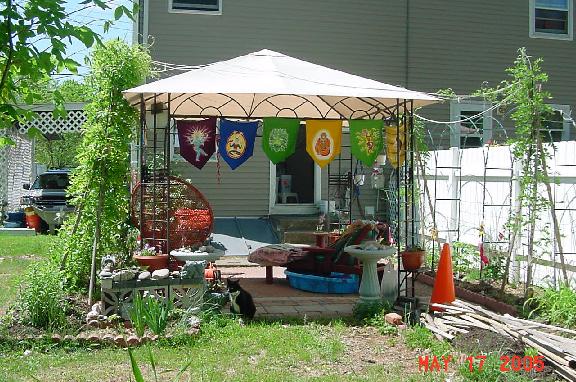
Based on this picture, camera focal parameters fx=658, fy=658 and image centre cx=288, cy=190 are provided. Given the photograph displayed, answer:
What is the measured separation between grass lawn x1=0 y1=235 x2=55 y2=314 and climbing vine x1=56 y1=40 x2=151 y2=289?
2.82 ft

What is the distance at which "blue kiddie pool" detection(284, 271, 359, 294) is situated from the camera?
354 inches

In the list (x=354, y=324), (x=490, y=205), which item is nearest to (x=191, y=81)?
(x=354, y=324)

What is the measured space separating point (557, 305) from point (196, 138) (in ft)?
14.7

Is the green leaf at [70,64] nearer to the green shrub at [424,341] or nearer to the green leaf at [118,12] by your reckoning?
the green leaf at [118,12]

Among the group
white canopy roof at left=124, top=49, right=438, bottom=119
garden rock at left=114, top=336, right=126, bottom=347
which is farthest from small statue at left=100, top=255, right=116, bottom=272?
white canopy roof at left=124, top=49, right=438, bottom=119

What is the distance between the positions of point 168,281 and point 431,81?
957 centimetres

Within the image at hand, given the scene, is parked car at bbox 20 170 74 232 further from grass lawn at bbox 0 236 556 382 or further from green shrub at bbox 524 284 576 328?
green shrub at bbox 524 284 576 328

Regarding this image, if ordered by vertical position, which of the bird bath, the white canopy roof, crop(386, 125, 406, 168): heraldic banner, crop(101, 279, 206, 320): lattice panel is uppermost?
the white canopy roof

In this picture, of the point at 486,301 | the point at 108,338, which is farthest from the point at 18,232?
the point at 486,301

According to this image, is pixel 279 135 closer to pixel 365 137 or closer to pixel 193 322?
pixel 365 137

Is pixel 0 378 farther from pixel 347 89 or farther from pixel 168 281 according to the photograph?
pixel 347 89

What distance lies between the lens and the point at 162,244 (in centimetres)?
795

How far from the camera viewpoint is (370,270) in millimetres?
7582

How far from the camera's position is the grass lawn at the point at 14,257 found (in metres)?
8.18
